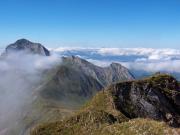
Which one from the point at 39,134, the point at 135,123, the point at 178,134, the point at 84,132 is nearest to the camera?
the point at 178,134

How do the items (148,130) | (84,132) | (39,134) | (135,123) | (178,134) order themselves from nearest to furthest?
1. (178,134)
2. (148,130)
3. (135,123)
4. (84,132)
5. (39,134)

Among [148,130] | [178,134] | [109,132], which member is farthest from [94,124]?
[178,134]

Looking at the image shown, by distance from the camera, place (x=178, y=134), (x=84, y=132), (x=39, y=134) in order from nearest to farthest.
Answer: (x=178, y=134) < (x=84, y=132) < (x=39, y=134)

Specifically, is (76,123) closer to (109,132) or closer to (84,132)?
(84,132)

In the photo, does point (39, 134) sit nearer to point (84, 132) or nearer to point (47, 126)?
point (47, 126)

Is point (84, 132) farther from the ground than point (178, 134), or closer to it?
closer to it

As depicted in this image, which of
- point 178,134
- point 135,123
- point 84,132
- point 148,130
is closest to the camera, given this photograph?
point 178,134

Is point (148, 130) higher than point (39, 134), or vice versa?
point (148, 130)

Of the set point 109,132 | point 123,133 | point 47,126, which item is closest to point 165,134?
point 123,133

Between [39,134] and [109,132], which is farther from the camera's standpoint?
[39,134]
